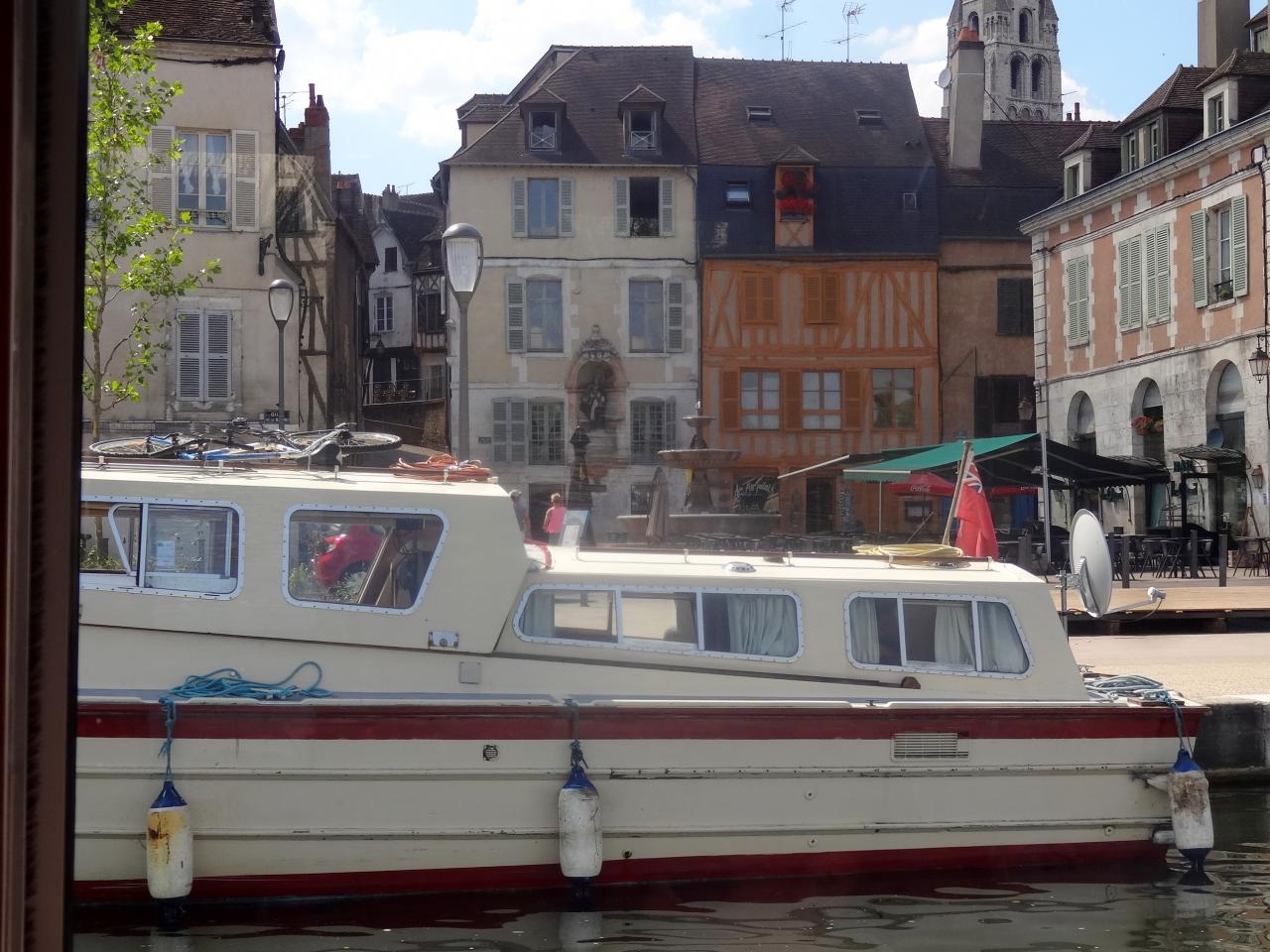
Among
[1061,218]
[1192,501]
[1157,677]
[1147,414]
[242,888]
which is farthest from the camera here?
[1061,218]

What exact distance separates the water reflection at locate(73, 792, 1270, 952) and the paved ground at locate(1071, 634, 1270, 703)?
3.48 m

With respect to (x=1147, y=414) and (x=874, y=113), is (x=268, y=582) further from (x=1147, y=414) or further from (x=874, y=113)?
(x=874, y=113)

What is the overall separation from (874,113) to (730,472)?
36.4 feet

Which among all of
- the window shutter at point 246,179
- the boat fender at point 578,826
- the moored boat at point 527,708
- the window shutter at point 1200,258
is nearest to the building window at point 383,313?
the window shutter at point 246,179

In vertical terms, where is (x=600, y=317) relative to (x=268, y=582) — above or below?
above

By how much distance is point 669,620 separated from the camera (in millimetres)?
7902

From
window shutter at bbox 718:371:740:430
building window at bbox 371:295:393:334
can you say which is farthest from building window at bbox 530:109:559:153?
building window at bbox 371:295:393:334

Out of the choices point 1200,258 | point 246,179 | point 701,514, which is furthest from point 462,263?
point 1200,258

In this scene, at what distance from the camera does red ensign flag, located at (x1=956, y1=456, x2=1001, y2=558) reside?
9766 mm

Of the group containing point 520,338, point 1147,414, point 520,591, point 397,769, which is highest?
point 520,338

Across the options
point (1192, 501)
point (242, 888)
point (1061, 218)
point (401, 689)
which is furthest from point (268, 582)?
point (1061, 218)

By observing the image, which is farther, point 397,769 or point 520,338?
point 520,338

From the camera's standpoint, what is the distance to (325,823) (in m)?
7.10

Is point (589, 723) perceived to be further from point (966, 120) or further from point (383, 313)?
point (383, 313)
